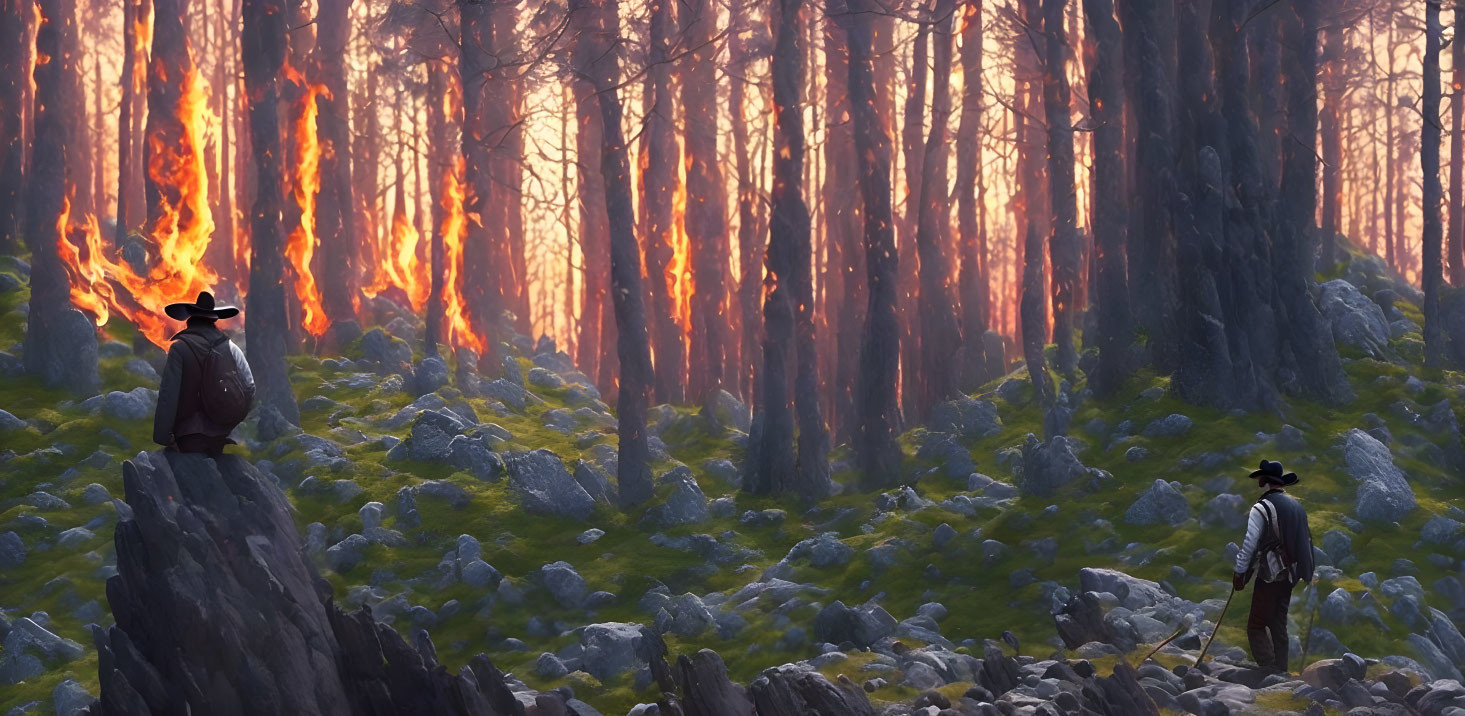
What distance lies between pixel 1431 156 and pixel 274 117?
22.3 metres

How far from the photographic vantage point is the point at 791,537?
65.1ft

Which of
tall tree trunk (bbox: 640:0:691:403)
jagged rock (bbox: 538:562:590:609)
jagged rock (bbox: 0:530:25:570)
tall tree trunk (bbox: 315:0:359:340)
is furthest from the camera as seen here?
tall tree trunk (bbox: 315:0:359:340)

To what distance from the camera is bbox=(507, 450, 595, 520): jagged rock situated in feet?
68.2

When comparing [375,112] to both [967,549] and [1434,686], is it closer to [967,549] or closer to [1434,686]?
[967,549]

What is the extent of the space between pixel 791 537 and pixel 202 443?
10.5 m

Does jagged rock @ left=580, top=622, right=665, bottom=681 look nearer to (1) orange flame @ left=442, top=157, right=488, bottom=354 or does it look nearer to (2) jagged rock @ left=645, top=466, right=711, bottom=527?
(2) jagged rock @ left=645, top=466, right=711, bottom=527

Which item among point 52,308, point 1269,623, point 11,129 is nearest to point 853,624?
point 1269,623

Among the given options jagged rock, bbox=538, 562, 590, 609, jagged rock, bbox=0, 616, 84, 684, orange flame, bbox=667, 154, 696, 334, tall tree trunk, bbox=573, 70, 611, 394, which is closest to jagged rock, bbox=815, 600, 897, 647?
jagged rock, bbox=538, 562, 590, 609

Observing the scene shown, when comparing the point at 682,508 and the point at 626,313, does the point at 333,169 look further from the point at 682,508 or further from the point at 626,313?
the point at 682,508

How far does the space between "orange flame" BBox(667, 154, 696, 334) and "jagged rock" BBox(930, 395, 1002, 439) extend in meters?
7.48

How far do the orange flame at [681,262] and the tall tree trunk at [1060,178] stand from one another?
28.7 feet

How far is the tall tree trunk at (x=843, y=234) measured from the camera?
2745cm

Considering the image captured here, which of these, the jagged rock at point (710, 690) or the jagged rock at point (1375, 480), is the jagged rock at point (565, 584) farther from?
the jagged rock at point (1375, 480)

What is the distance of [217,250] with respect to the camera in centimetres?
3938
